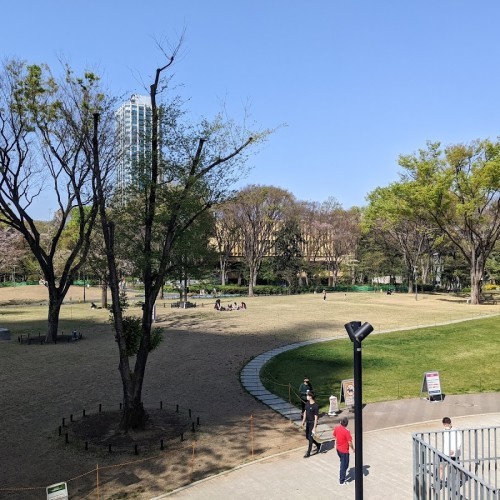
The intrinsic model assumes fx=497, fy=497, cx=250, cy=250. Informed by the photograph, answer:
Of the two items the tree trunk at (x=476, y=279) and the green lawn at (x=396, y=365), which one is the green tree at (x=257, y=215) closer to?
the tree trunk at (x=476, y=279)

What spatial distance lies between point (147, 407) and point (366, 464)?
7.55 m

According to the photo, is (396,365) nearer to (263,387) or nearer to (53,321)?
(263,387)

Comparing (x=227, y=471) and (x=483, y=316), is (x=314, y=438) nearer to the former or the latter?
(x=227, y=471)

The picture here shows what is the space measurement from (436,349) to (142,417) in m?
16.3

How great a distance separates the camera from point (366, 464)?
11375 millimetres

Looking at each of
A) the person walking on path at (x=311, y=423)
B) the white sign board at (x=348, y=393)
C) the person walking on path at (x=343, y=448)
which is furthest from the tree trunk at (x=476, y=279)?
the person walking on path at (x=343, y=448)

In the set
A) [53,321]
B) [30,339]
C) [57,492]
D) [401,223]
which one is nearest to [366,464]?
[57,492]

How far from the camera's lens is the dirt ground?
36.3 feet

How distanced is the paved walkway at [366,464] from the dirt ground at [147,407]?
572 millimetres

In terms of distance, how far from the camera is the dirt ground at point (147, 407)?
436 inches

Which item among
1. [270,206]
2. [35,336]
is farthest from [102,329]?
[270,206]

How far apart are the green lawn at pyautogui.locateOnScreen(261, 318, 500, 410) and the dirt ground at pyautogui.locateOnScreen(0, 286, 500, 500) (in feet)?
6.79

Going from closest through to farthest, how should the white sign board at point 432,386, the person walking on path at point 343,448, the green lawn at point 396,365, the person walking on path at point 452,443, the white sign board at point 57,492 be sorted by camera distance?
the white sign board at point 57,492, the person walking on path at point 452,443, the person walking on path at point 343,448, the white sign board at point 432,386, the green lawn at point 396,365

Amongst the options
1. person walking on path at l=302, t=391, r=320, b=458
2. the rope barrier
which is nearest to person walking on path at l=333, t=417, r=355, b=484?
person walking on path at l=302, t=391, r=320, b=458
